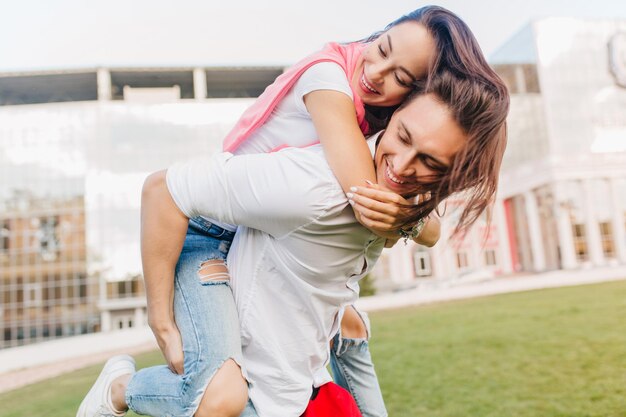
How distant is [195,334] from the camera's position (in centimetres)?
208

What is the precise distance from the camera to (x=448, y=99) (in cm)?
197

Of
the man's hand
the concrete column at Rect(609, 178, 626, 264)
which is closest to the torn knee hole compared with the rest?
the man's hand

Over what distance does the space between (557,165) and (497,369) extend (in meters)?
41.2

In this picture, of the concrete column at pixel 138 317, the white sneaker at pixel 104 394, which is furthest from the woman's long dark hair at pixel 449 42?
the concrete column at pixel 138 317

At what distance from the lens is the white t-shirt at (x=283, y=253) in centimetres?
188

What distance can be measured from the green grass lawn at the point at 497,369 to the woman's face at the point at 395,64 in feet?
10.2

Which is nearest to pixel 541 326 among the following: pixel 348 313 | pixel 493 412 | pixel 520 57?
pixel 493 412

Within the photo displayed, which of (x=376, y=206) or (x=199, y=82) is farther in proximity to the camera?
(x=199, y=82)

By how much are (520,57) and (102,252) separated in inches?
1627

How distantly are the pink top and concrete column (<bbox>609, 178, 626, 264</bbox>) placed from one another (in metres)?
47.9

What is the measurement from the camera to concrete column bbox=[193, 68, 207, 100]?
157 feet

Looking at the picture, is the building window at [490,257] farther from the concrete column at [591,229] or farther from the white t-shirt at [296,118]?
the white t-shirt at [296,118]

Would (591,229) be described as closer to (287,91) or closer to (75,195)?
(75,195)

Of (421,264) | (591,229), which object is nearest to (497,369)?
(591,229)
